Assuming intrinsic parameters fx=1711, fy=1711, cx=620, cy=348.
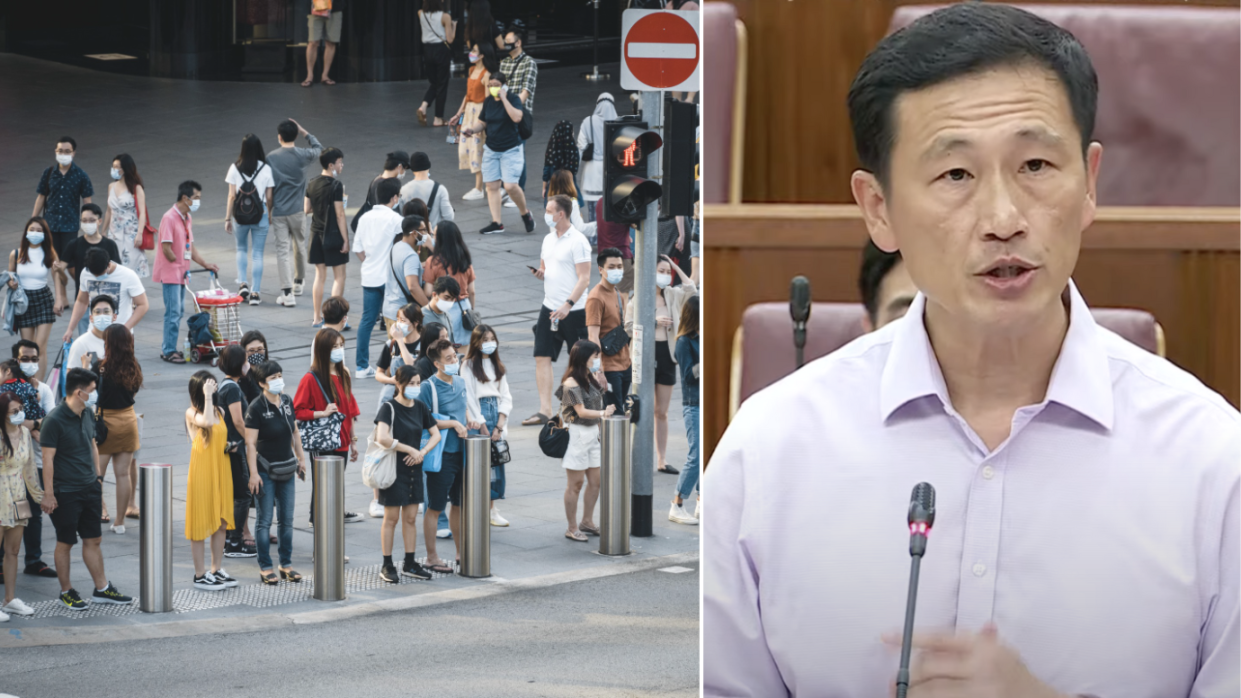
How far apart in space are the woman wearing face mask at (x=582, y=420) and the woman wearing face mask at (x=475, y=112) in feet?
26.5

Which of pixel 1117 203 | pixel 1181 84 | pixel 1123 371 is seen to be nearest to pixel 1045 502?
pixel 1123 371

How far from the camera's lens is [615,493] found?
11398 millimetres

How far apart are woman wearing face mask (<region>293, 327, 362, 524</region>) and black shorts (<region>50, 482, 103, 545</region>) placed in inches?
50.2

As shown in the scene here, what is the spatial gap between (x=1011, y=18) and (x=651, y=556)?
914 centimetres

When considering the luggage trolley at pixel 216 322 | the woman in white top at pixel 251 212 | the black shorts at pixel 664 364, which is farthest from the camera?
the woman in white top at pixel 251 212

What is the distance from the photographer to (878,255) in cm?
318

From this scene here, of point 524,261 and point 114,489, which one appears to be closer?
point 114,489

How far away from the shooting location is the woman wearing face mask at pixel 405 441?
10.2m

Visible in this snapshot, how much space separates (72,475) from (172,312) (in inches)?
207

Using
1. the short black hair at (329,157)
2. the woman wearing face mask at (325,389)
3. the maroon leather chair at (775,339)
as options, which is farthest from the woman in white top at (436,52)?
the maroon leather chair at (775,339)

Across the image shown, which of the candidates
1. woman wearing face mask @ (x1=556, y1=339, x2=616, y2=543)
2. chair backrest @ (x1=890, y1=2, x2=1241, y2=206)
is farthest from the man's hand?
woman wearing face mask @ (x1=556, y1=339, x2=616, y2=543)

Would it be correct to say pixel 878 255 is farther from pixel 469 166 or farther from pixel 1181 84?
pixel 469 166

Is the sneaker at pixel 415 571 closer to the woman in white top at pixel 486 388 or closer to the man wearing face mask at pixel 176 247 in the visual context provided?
the woman in white top at pixel 486 388

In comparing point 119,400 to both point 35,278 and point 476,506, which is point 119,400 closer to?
point 476,506
